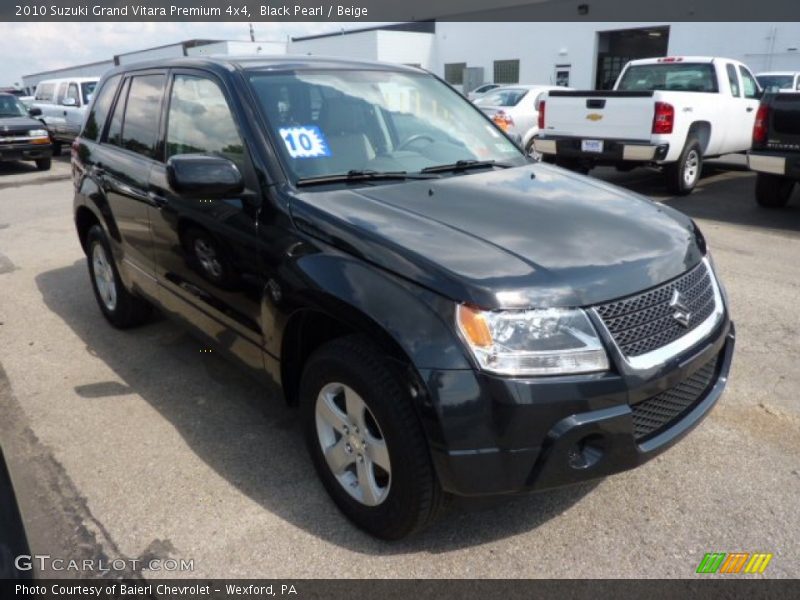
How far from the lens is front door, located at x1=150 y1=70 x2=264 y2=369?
10.1ft

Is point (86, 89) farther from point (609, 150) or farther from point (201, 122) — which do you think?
point (201, 122)

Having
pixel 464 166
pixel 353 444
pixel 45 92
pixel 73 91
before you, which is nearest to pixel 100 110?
pixel 464 166

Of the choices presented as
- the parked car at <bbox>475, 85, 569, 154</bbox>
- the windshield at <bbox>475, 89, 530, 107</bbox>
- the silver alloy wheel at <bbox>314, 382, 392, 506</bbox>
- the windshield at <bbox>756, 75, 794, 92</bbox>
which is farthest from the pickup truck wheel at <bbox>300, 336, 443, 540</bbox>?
the windshield at <bbox>756, 75, 794, 92</bbox>

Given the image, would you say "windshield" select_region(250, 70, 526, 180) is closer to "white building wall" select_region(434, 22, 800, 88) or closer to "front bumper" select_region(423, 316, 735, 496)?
"front bumper" select_region(423, 316, 735, 496)

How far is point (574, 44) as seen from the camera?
3192 cm

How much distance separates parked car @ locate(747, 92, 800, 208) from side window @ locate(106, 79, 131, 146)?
7.07 metres

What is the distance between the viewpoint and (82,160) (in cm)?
499

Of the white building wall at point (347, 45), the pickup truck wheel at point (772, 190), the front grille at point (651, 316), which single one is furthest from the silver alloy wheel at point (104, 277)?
the white building wall at point (347, 45)

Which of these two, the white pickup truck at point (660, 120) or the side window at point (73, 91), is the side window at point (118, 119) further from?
the side window at point (73, 91)

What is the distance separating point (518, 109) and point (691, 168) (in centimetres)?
390

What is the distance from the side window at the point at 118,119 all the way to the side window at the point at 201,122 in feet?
2.86

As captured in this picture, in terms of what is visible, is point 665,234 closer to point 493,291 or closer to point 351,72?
point 493,291

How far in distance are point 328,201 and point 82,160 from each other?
3097mm

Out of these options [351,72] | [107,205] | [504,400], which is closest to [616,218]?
[504,400]
